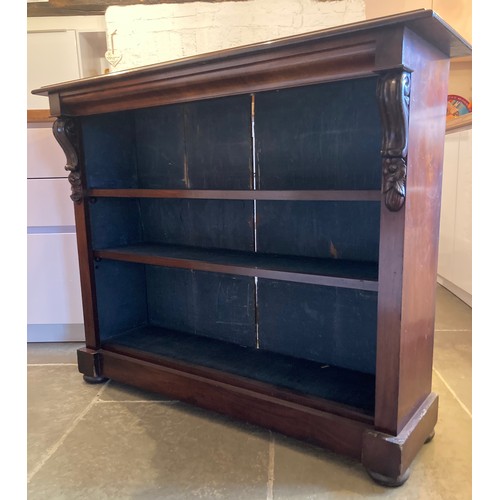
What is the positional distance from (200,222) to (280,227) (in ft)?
1.26

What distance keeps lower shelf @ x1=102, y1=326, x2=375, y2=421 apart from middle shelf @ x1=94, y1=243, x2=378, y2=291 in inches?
14.1

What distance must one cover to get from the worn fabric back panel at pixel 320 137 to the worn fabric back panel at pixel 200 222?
0.17 meters

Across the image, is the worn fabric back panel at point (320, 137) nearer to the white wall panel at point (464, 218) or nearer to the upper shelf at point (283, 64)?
the upper shelf at point (283, 64)

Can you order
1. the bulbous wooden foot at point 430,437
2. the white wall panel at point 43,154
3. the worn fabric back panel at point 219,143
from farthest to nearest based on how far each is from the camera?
1. the white wall panel at point 43,154
2. the worn fabric back panel at point 219,143
3. the bulbous wooden foot at point 430,437

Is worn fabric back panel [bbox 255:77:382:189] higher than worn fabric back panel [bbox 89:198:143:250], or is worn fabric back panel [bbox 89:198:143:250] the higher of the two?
worn fabric back panel [bbox 255:77:382:189]

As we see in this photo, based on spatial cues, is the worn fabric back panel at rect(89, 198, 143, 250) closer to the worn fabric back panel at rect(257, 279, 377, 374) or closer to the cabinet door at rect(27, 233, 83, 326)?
the cabinet door at rect(27, 233, 83, 326)

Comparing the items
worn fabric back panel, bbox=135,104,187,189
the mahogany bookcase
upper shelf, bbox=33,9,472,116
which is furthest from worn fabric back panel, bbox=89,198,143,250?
upper shelf, bbox=33,9,472,116

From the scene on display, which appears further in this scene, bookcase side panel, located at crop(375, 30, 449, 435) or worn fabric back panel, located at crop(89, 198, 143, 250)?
worn fabric back panel, located at crop(89, 198, 143, 250)

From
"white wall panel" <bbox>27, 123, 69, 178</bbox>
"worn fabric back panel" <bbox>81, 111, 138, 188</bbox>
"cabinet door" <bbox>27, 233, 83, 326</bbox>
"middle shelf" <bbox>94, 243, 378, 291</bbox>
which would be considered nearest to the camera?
"middle shelf" <bbox>94, 243, 378, 291</bbox>

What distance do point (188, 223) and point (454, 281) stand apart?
192cm

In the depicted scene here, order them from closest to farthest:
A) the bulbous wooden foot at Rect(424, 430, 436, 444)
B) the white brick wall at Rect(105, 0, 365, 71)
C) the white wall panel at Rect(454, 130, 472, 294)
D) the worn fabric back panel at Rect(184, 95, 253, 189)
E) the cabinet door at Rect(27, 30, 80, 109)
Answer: the bulbous wooden foot at Rect(424, 430, 436, 444) < the worn fabric back panel at Rect(184, 95, 253, 189) < the white wall panel at Rect(454, 130, 472, 294) < the white brick wall at Rect(105, 0, 365, 71) < the cabinet door at Rect(27, 30, 80, 109)

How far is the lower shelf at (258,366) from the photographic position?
134 centimetres

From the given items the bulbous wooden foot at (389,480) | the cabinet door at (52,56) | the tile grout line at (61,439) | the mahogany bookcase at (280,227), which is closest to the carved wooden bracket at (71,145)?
the mahogany bookcase at (280,227)

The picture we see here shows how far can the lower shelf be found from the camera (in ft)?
4.40
